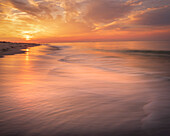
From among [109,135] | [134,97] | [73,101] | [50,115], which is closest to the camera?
[109,135]

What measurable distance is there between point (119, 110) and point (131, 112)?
31cm

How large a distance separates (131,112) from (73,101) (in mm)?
1721

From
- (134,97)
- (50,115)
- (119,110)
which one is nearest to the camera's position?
(50,115)

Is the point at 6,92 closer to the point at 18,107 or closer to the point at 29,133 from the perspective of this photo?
the point at 18,107

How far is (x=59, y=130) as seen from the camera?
276cm

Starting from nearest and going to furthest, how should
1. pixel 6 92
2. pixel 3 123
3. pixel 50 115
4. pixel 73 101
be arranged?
pixel 3 123, pixel 50 115, pixel 73 101, pixel 6 92

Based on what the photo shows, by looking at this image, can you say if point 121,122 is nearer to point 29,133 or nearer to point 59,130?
point 59,130

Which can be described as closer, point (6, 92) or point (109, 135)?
point (109, 135)

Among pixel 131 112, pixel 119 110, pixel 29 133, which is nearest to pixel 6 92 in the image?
pixel 29 133

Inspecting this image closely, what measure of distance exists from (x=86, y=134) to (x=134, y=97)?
98.0 inches

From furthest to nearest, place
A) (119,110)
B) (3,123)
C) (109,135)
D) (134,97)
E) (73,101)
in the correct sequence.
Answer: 1. (134,97)
2. (73,101)
3. (119,110)
4. (3,123)
5. (109,135)

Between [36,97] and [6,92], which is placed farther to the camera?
[6,92]

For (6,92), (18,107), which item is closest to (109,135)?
(18,107)

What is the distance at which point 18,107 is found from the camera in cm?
370
